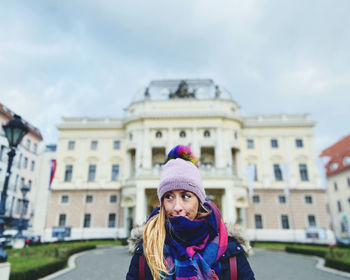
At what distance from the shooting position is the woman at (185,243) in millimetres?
1865

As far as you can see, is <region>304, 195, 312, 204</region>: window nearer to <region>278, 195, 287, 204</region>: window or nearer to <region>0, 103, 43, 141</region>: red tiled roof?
<region>278, 195, 287, 204</region>: window

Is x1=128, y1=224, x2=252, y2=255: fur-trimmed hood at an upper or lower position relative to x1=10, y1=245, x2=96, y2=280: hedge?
upper

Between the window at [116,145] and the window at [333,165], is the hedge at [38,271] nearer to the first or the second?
the window at [116,145]

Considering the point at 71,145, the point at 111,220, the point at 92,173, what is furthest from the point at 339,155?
the point at 71,145

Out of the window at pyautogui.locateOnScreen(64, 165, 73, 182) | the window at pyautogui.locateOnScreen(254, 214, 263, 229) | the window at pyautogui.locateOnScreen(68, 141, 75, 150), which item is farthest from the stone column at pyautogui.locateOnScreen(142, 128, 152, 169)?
the window at pyautogui.locateOnScreen(254, 214, 263, 229)

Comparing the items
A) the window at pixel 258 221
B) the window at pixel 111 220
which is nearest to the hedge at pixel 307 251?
the window at pixel 258 221

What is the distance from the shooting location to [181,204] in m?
2.11

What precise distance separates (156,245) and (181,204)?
39cm

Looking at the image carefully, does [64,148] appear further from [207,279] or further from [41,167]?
[207,279]

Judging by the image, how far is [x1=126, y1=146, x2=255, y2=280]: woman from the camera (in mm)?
1865

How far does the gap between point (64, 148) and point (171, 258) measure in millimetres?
36679

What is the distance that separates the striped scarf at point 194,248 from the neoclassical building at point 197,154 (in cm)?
2598

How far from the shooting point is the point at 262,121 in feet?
112

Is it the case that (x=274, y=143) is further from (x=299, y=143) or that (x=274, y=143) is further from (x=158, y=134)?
(x=158, y=134)
